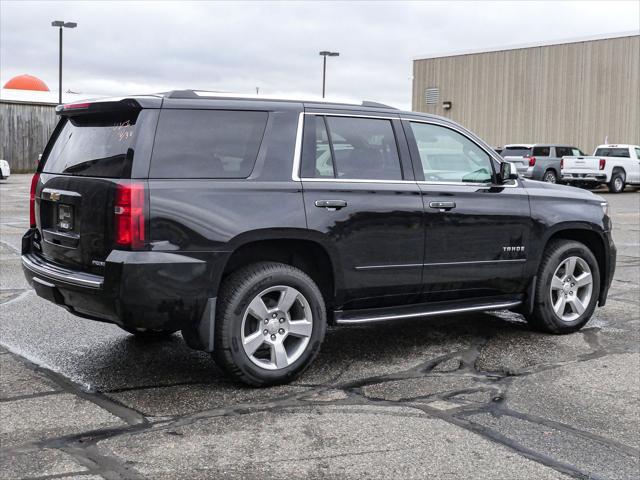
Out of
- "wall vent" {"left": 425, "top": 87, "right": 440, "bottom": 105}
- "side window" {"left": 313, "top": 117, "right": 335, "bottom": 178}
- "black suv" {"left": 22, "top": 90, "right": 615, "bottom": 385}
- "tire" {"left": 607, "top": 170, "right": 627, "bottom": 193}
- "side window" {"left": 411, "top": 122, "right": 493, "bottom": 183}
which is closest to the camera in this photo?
"black suv" {"left": 22, "top": 90, "right": 615, "bottom": 385}

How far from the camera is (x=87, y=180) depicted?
216 inches

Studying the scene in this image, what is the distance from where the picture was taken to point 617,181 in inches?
1266

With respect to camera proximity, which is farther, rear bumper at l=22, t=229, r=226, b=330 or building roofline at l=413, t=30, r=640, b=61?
building roofline at l=413, t=30, r=640, b=61

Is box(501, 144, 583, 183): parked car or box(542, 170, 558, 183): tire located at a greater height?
box(501, 144, 583, 183): parked car

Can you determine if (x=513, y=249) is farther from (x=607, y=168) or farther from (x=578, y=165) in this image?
(x=607, y=168)

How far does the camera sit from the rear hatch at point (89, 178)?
5246 millimetres

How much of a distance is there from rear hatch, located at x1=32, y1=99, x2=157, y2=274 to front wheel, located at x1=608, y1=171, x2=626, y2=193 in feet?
94.3

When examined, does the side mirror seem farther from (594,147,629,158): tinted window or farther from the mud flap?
(594,147,629,158): tinted window

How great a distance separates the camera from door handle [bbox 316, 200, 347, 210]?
576 cm

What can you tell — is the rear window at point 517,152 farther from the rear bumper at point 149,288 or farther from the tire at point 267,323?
the rear bumper at point 149,288

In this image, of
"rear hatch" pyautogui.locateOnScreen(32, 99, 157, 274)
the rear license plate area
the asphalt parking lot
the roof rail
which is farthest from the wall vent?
the rear license plate area

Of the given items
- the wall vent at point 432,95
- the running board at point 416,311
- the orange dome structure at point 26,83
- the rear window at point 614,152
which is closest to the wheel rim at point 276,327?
the running board at point 416,311

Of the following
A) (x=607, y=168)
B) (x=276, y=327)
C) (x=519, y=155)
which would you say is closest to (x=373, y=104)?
(x=276, y=327)

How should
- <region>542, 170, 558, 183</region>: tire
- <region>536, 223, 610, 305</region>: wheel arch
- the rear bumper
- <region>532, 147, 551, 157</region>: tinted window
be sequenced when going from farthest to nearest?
<region>532, 147, 551, 157</region>: tinted window
<region>542, 170, 558, 183</region>: tire
<region>536, 223, 610, 305</region>: wheel arch
the rear bumper
